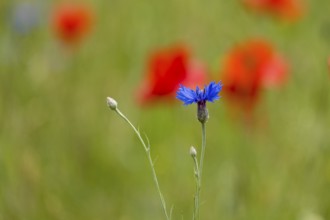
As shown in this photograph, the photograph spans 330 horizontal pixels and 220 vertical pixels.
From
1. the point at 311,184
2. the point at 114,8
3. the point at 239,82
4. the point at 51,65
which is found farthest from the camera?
the point at 114,8

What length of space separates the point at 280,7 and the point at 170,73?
1.54ft

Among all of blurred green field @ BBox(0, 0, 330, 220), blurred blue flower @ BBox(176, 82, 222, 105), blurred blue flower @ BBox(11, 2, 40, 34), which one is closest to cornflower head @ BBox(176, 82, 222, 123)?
blurred blue flower @ BBox(176, 82, 222, 105)

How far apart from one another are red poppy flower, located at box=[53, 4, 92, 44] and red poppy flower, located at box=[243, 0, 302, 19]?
54 centimetres

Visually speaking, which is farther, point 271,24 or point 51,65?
point 271,24

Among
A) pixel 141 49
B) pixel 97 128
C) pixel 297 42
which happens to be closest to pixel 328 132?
pixel 97 128

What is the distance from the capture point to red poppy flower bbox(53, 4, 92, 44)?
2371 millimetres

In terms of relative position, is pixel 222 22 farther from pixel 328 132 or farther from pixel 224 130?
pixel 328 132

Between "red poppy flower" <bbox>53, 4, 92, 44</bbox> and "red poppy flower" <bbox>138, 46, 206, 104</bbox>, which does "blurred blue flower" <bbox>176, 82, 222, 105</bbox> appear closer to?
"red poppy flower" <bbox>138, 46, 206, 104</bbox>

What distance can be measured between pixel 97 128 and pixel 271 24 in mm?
1003

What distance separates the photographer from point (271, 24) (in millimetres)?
3027

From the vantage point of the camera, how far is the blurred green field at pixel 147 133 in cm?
178

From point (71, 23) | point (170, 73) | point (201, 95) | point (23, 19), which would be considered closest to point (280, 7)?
point (170, 73)

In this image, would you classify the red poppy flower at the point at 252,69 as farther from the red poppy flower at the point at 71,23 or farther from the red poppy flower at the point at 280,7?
the red poppy flower at the point at 71,23

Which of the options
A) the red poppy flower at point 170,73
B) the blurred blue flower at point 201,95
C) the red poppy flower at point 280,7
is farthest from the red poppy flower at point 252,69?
the blurred blue flower at point 201,95
